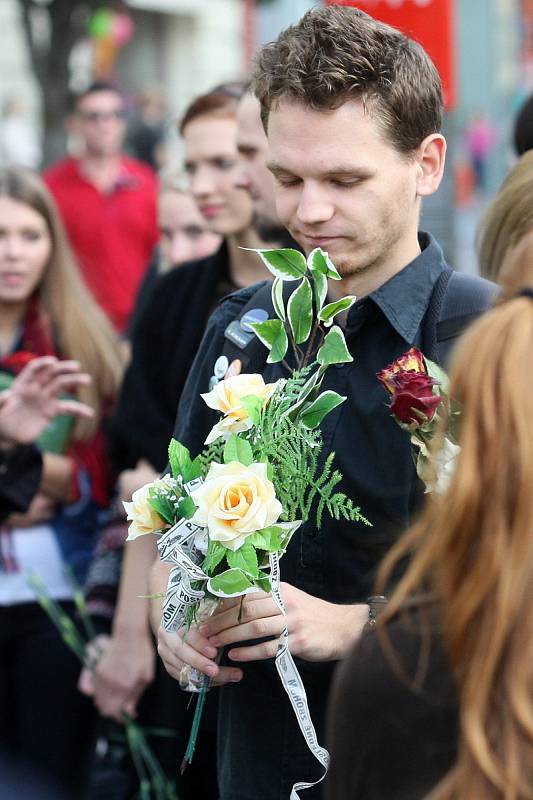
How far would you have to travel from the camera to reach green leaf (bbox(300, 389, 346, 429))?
2.13 meters

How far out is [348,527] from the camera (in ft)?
7.59

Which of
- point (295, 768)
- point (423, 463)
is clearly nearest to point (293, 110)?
point (423, 463)

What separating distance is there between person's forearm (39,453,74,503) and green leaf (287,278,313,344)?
2.02m

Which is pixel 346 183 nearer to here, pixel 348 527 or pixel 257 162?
pixel 348 527

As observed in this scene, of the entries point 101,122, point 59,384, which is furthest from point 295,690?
point 101,122

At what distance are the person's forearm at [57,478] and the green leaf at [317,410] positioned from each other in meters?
2.08

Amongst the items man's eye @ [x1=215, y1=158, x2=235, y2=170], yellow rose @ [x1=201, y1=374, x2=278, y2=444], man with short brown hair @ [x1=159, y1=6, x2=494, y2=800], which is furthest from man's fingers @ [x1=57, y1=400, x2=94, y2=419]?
yellow rose @ [x1=201, y1=374, x2=278, y2=444]

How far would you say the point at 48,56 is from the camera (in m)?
15.0

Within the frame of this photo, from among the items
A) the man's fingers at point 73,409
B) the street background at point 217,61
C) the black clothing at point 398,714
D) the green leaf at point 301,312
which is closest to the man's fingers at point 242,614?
the green leaf at point 301,312

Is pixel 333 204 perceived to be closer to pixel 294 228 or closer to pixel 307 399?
pixel 294 228

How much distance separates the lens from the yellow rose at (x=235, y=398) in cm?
213

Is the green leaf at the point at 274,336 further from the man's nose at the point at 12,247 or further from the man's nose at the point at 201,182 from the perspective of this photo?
the man's nose at the point at 12,247

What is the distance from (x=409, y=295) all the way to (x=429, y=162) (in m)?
0.26

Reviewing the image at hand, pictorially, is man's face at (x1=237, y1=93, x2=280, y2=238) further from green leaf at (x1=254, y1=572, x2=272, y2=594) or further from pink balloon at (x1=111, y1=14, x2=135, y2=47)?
pink balloon at (x1=111, y1=14, x2=135, y2=47)
